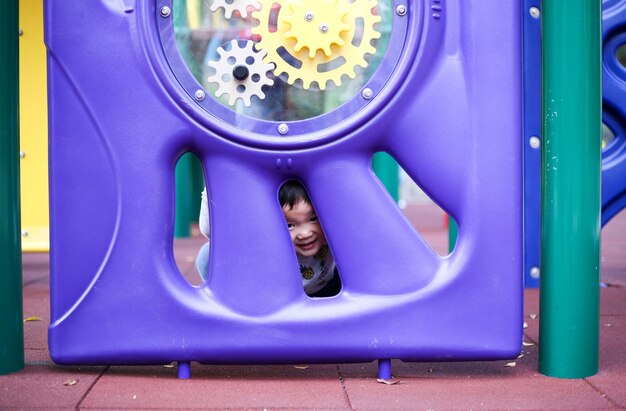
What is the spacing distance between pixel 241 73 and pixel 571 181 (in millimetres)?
759

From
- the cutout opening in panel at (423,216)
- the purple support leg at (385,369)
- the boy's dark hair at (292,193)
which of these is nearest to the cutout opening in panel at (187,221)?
the cutout opening in panel at (423,216)

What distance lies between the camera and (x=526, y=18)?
2676 millimetres

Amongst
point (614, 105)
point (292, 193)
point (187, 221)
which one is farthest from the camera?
point (187, 221)

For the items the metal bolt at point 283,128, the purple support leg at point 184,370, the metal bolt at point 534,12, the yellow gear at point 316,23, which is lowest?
the purple support leg at point 184,370

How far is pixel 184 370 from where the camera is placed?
1.90 meters

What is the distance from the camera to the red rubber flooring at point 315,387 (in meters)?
1.70

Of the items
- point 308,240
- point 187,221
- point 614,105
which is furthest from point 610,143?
point 187,221

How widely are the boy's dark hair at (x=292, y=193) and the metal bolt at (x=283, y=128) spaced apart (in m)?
0.24

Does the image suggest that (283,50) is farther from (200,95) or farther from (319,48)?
(200,95)

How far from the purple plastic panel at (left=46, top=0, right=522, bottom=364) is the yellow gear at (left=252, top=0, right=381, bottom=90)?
3.3 inches

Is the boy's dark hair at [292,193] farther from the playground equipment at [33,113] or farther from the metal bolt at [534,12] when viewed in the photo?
the playground equipment at [33,113]

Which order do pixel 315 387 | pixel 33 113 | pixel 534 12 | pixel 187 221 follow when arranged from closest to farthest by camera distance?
pixel 315 387 → pixel 534 12 → pixel 33 113 → pixel 187 221

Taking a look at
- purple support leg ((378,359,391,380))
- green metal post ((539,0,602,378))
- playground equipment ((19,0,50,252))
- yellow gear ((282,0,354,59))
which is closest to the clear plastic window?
yellow gear ((282,0,354,59))

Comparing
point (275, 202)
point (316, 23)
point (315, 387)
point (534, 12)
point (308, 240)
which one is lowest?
point (315, 387)
